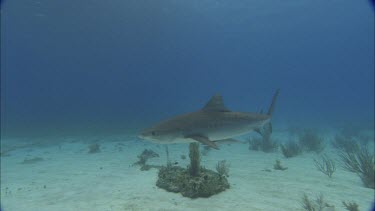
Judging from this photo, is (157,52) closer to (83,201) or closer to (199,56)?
(199,56)

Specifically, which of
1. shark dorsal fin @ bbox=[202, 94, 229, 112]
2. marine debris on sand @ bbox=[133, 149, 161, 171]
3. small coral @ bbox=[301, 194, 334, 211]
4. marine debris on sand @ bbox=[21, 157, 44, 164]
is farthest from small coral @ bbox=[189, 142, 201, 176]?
marine debris on sand @ bbox=[21, 157, 44, 164]

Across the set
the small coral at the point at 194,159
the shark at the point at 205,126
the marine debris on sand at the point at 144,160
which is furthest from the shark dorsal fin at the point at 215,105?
the marine debris on sand at the point at 144,160

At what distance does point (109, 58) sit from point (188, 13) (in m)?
36.7

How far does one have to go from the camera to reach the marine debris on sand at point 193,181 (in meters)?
6.94

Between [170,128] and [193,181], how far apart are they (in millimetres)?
3116

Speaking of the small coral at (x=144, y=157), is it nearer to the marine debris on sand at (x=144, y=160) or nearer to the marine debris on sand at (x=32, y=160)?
the marine debris on sand at (x=144, y=160)

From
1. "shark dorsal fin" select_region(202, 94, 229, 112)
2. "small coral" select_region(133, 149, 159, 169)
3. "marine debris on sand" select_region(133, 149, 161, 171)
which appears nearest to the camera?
"shark dorsal fin" select_region(202, 94, 229, 112)

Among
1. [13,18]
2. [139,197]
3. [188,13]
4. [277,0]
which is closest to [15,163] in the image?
[139,197]

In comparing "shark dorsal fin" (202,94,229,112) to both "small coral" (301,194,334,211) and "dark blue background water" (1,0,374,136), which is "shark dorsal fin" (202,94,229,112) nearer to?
"small coral" (301,194,334,211)

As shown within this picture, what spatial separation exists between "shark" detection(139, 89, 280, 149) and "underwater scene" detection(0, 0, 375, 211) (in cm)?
3

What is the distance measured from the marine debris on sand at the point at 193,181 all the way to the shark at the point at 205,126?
6.88 ft

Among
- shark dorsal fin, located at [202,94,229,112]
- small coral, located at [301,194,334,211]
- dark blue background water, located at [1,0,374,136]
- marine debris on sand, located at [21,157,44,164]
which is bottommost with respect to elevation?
small coral, located at [301,194,334,211]

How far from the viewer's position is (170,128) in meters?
4.83

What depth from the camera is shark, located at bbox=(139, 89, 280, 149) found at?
4.74 meters
